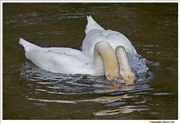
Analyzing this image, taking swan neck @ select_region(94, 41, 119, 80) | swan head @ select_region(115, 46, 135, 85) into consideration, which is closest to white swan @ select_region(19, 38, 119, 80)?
swan neck @ select_region(94, 41, 119, 80)

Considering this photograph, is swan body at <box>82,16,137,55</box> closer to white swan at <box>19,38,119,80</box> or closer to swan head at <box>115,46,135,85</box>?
white swan at <box>19,38,119,80</box>

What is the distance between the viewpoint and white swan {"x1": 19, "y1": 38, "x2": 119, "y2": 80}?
7.86 metres

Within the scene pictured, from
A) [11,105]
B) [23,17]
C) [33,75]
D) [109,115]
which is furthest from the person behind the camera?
[23,17]

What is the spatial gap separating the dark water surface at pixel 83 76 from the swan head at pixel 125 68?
0.40 ft

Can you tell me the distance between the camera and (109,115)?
6.79m

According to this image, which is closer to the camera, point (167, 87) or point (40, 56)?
point (167, 87)

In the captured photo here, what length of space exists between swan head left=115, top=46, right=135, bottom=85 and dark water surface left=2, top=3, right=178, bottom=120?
121mm

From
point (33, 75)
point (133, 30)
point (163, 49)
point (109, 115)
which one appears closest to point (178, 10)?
point (133, 30)

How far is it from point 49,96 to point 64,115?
0.63 meters

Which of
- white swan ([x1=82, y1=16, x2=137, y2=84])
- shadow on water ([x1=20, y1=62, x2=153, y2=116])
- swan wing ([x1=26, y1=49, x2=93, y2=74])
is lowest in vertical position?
shadow on water ([x1=20, y1=62, x2=153, y2=116])

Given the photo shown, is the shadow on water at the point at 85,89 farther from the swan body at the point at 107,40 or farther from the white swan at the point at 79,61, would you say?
the swan body at the point at 107,40

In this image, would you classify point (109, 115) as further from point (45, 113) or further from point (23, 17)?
point (23, 17)

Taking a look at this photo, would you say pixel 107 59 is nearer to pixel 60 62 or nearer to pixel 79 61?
pixel 79 61

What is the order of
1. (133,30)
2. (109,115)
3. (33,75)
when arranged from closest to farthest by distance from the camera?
1. (109,115)
2. (33,75)
3. (133,30)
